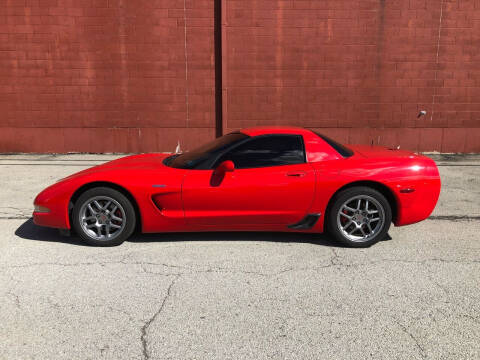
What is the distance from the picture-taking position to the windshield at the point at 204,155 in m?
4.43

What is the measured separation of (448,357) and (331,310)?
809 millimetres

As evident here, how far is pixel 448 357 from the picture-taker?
2.50 m

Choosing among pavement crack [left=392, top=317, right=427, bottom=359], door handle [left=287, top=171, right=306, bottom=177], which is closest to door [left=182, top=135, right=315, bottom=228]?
door handle [left=287, top=171, right=306, bottom=177]

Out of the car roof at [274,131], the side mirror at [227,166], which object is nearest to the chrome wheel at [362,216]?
the car roof at [274,131]

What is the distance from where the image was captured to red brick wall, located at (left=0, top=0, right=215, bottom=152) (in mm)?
10375

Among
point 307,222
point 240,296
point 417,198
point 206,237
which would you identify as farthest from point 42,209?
point 417,198

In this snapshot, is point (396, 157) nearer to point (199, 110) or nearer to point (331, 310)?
point (331, 310)

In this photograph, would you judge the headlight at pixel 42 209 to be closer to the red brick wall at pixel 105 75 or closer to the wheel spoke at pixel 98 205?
the wheel spoke at pixel 98 205

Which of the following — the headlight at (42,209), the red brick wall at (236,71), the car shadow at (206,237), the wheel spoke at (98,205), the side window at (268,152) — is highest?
the red brick wall at (236,71)

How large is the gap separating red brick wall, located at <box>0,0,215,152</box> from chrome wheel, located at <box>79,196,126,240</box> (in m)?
6.66

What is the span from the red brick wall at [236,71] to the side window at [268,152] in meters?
6.40

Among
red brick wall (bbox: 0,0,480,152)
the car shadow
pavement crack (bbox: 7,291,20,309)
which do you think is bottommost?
pavement crack (bbox: 7,291,20,309)

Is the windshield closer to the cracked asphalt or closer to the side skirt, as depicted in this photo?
the cracked asphalt

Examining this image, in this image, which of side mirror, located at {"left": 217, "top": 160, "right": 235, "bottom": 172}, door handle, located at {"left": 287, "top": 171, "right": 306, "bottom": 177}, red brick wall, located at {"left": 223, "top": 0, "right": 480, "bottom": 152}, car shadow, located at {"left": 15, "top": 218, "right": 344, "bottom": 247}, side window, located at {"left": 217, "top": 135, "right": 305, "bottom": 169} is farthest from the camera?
red brick wall, located at {"left": 223, "top": 0, "right": 480, "bottom": 152}
